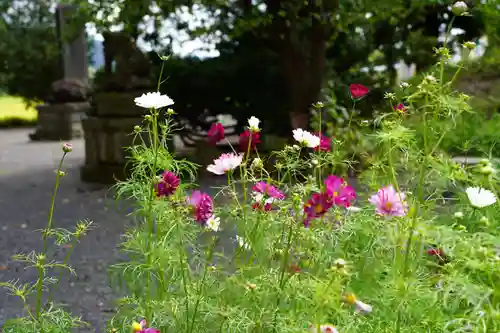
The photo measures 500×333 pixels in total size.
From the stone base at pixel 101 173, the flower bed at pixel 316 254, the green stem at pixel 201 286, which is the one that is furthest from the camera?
the stone base at pixel 101 173

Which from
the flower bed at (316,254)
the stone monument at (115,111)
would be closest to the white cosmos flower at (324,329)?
the flower bed at (316,254)

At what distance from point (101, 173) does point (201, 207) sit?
19.0ft

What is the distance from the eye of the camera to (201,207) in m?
1.52

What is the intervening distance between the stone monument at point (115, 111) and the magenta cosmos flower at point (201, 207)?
5.48 m

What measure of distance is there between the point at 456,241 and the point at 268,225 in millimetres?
482

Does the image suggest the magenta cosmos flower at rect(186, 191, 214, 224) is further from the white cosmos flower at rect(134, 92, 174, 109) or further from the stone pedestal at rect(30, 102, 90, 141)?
the stone pedestal at rect(30, 102, 90, 141)

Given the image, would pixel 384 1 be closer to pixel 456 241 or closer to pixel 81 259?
pixel 81 259

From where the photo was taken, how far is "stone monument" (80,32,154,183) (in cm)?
703

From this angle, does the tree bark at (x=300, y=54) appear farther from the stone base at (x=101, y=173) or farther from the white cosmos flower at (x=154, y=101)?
the white cosmos flower at (x=154, y=101)

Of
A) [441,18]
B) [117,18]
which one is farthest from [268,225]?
[441,18]

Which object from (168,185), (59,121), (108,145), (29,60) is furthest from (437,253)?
(29,60)

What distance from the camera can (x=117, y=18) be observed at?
22.9 feet

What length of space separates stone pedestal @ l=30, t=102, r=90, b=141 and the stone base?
5.26 m

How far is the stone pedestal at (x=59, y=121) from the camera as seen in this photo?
12281mm
